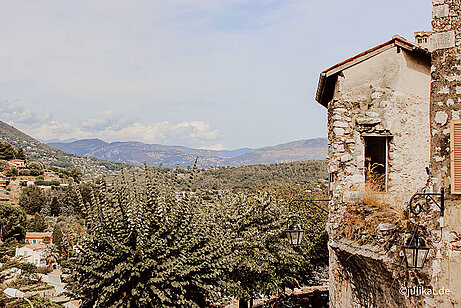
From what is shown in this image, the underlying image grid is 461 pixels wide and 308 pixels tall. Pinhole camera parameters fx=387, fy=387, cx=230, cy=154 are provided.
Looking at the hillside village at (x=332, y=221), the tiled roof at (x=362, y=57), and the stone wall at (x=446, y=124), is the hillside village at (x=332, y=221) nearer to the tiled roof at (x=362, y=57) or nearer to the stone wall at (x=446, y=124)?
the tiled roof at (x=362, y=57)

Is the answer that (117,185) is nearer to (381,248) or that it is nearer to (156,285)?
(156,285)

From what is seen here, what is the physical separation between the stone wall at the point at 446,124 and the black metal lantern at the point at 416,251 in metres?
0.15

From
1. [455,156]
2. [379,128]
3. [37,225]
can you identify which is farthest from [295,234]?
[37,225]

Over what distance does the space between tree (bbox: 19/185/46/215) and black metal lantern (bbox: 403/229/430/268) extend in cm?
7853

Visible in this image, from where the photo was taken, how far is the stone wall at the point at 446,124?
5172 mm

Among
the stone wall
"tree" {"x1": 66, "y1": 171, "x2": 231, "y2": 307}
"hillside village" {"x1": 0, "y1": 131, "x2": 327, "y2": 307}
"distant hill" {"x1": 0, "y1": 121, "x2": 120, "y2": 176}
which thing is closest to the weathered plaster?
"tree" {"x1": 66, "y1": 171, "x2": 231, "y2": 307}

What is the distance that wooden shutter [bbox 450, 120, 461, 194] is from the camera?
5080mm

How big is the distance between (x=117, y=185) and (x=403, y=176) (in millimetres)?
6832

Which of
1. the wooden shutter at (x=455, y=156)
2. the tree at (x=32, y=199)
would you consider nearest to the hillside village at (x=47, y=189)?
the tree at (x=32, y=199)

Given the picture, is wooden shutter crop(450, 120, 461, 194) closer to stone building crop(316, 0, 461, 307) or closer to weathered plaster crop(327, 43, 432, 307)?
stone building crop(316, 0, 461, 307)

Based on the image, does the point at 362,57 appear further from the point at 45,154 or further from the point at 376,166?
the point at 45,154

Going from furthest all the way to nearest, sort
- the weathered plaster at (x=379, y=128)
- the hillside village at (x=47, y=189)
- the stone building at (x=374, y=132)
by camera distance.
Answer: the hillside village at (x=47, y=189), the weathered plaster at (x=379, y=128), the stone building at (x=374, y=132)

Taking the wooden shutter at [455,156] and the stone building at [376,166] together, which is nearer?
the wooden shutter at [455,156]

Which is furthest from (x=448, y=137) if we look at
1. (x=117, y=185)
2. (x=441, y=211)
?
(x=117, y=185)
